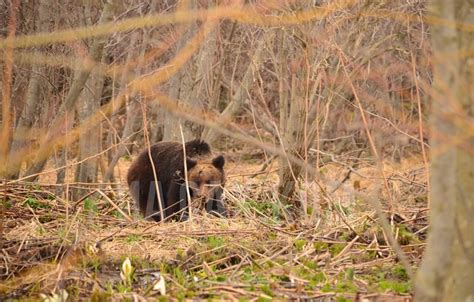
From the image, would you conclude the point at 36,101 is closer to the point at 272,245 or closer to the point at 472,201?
the point at 272,245

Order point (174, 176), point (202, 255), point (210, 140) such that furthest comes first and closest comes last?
point (210, 140) < point (174, 176) < point (202, 255)

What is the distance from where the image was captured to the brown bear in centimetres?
1017

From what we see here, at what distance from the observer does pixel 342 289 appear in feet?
18.4

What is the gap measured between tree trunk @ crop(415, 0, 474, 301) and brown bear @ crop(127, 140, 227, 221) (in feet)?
19.6

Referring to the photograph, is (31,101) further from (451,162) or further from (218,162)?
(451,162)

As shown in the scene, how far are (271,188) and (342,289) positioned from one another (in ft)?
14.9

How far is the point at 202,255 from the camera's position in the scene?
646 cm

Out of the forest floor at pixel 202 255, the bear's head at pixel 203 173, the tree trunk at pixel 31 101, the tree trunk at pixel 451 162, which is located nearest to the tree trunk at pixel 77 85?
the tree trunk at pixel 31 101

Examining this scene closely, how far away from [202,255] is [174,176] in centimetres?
380

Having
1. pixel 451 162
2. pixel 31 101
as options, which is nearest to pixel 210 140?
pixel 31 101

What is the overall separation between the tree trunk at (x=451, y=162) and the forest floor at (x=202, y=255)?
0.57 metres

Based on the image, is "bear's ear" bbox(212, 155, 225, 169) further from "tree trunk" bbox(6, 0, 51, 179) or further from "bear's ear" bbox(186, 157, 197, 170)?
"tree trunk" bbox(6, 0, 51, 179)

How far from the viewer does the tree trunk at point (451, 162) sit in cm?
397

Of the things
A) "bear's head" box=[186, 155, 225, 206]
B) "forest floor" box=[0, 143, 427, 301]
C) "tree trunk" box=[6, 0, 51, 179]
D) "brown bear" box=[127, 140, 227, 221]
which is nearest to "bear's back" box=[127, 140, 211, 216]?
"brown bear" box=[127, 140, 227, 221]
